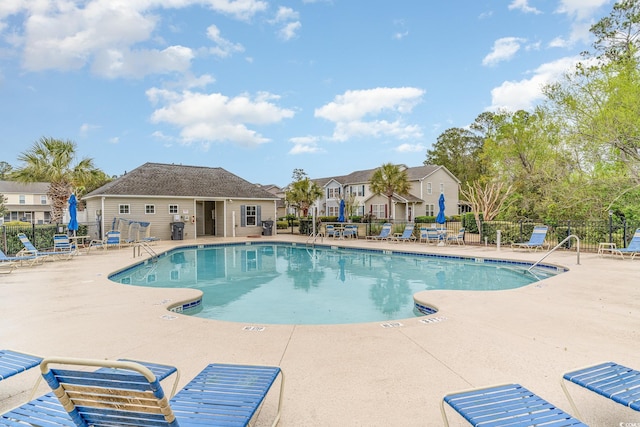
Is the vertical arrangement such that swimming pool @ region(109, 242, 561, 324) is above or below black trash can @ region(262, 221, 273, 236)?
below

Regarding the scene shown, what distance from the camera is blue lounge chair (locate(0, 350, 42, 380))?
276 centimetres

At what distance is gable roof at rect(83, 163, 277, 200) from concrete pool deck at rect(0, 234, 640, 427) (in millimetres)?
14195

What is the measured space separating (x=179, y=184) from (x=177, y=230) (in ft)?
11.1

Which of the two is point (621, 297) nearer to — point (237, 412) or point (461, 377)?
point (461, 377)

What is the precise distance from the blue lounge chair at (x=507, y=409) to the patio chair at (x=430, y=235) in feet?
47.4

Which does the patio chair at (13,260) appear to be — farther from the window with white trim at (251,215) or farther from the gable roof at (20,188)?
the gable roof at (20,188)

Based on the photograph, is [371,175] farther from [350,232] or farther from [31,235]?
[31,235]

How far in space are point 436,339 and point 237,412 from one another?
295cm

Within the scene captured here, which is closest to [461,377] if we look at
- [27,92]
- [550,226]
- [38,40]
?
[550,226]

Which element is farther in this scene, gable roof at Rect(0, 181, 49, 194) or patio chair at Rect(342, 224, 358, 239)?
gable roof at Rect(0, 181, 49, 194)

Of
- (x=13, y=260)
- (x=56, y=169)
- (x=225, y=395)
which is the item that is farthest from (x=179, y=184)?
(x=225, y=395)

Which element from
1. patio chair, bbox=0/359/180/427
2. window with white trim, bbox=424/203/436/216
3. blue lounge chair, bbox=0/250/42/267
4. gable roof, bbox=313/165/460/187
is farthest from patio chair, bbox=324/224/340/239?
patio chair, bbox=0/359/180/427

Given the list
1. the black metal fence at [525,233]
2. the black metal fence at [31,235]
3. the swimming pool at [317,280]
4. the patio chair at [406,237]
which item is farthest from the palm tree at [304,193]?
the black metal fence at [31,235]

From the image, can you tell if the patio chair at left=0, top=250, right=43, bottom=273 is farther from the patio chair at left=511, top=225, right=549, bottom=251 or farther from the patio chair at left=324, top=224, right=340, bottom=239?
the patio chair at left=511, top=225, right=549, bottom=251
